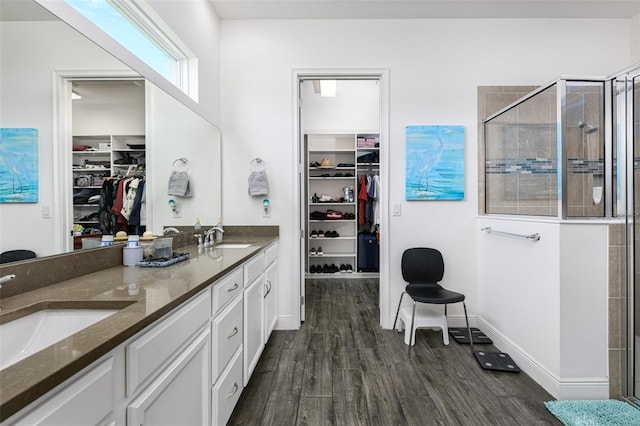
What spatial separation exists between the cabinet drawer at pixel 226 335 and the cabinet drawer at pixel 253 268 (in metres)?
0.16

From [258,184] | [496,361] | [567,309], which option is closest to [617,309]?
[567,309]

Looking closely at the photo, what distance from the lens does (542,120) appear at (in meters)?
2.07

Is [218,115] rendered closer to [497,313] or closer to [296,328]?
[296,328]

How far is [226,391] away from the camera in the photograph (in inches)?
54.9

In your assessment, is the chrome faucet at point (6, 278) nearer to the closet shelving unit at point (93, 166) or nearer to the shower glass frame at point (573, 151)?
the closet shelving unit at point (93, 166)

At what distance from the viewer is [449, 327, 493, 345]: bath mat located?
242 centimetres

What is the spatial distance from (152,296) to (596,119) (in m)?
2.70

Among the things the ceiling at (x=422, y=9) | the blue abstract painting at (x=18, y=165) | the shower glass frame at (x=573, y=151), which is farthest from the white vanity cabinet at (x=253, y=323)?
the ceiling at (x=422, y=9)

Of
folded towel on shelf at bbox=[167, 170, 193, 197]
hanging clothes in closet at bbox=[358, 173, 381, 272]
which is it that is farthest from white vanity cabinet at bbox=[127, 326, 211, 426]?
hanging clothes in closet at bbox=[358, 173, 381, 272]

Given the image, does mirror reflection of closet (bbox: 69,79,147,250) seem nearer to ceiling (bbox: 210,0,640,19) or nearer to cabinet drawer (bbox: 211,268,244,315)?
cabinet drawer (bbox: 211,268,244,315)

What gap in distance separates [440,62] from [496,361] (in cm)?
263

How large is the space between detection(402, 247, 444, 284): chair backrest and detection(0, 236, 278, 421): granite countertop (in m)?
1.58

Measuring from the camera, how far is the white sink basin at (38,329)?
81cm

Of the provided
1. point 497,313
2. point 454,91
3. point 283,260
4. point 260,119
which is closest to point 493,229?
point 497,313
